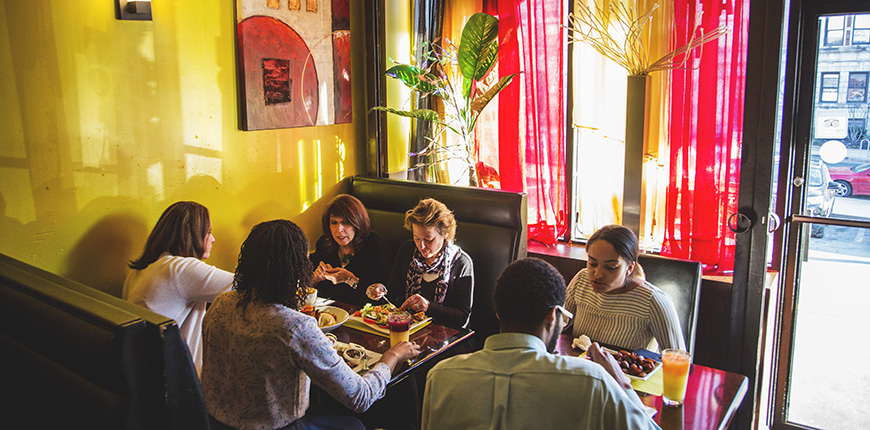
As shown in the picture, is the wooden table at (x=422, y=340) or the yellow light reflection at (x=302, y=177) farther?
the yellow light reflection at (x=302, y=177)

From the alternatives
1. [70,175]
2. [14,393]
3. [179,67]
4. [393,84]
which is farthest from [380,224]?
[14,393]

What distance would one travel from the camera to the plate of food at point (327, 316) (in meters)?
2.64

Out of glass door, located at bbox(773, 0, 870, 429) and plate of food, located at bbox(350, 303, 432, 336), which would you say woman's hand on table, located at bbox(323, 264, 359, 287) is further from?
glass door, located at bbox(773, 0, 870, 429)

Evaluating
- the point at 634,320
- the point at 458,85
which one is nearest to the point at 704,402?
the point at 634,320

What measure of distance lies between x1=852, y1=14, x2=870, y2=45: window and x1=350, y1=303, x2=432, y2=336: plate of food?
7.76 ft

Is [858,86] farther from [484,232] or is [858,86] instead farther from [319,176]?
[319,176]

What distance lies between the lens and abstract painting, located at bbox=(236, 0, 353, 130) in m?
3.49

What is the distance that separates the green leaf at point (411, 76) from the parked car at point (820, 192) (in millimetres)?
2271

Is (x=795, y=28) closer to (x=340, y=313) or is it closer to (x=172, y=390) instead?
(x=340, y=313)

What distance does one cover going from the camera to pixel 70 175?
9.27 ft

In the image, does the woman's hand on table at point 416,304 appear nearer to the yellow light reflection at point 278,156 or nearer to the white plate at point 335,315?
the white plate at point 335,315

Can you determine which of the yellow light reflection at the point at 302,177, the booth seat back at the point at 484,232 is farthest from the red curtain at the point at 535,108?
the yellow light reflection at the point at 302,177

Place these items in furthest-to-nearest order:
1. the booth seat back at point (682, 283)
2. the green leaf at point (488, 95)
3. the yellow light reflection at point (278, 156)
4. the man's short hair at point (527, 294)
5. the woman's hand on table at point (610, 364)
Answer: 1. the green leaf at point (488, 95)
2. the yellow light reflection at point (278, 156)
3. the booth seat back at point (682, 283)
4. the woman's hand on table at point (610, 364)
5. the man's short hair at point (527, 294)

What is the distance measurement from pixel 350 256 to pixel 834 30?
8.60 ft
